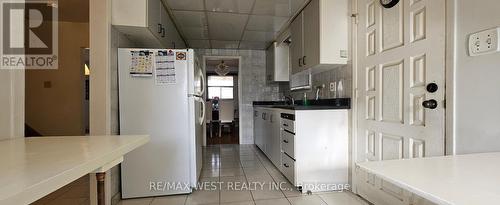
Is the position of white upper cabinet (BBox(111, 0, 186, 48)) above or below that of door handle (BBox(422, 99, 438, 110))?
above

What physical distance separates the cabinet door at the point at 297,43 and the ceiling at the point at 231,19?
133 millimetres

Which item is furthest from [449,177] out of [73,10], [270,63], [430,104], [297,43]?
[73,10]

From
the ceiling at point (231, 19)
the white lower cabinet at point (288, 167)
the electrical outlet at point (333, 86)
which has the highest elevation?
the ceiling at point (231, 19)

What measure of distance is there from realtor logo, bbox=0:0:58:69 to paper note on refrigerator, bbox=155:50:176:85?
2.89 ft

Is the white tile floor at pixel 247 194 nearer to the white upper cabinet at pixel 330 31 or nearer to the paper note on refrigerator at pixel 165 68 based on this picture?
the paper note on refrigerator at pixel 165 68

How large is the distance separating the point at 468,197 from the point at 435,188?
0.05m

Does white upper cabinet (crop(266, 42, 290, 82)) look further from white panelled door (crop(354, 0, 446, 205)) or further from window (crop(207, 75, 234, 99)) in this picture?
window (crop(207, 75, 234, 99))

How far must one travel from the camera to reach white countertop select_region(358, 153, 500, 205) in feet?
1.48

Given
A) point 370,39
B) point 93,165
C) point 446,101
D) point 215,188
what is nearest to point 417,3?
point 370,39

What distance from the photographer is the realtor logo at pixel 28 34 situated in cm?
111

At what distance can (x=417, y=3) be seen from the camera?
152cm

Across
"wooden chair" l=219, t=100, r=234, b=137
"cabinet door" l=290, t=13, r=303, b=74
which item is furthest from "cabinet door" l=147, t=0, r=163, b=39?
"wooden chair" l=219, t=100, r=234, b=137

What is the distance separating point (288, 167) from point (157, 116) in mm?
1416

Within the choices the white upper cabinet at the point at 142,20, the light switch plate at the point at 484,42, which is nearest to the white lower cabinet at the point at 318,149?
the light switch plate at the point at 484,42
